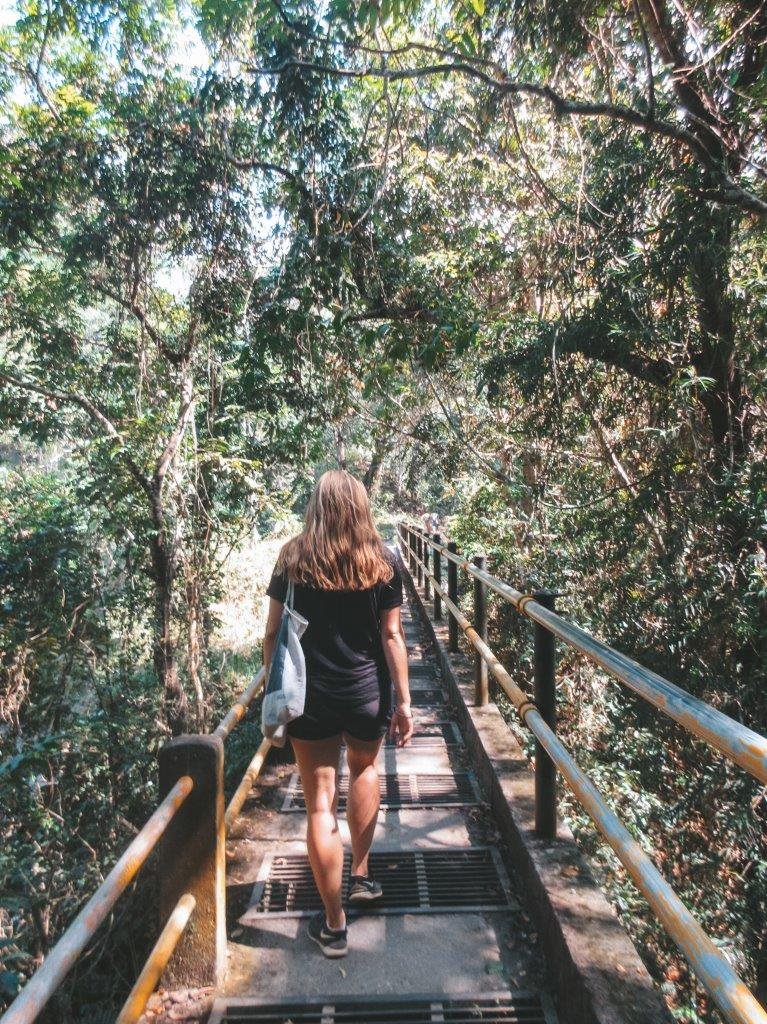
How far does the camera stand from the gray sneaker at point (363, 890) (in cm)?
281

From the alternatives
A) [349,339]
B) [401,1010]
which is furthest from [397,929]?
[349,339]

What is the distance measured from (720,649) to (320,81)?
564cm

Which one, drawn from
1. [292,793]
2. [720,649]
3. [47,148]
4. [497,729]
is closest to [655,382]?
[720,649]

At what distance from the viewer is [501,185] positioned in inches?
365

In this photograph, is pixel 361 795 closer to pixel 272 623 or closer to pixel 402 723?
pixel 402 723

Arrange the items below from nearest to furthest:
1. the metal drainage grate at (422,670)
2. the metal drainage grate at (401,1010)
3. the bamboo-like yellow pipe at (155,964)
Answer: the bamboo-like yellow pipe at (155,964), the metal drainage grate at (401,1010), the metal drainage grate at (422,670)

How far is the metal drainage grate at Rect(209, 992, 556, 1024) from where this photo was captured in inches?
87.8

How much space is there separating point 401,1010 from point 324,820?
25.2 inches

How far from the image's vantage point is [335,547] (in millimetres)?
2621

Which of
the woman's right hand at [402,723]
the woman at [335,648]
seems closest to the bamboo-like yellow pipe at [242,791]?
the woman at [335,648]

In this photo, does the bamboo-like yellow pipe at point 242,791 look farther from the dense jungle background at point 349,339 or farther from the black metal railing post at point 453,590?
the black metal railing post at point 453,590

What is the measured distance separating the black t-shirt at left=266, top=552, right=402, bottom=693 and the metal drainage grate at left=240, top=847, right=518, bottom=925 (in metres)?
1.02

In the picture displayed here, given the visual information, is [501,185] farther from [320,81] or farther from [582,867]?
[582,867]

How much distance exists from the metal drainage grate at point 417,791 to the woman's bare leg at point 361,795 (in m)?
1.07
